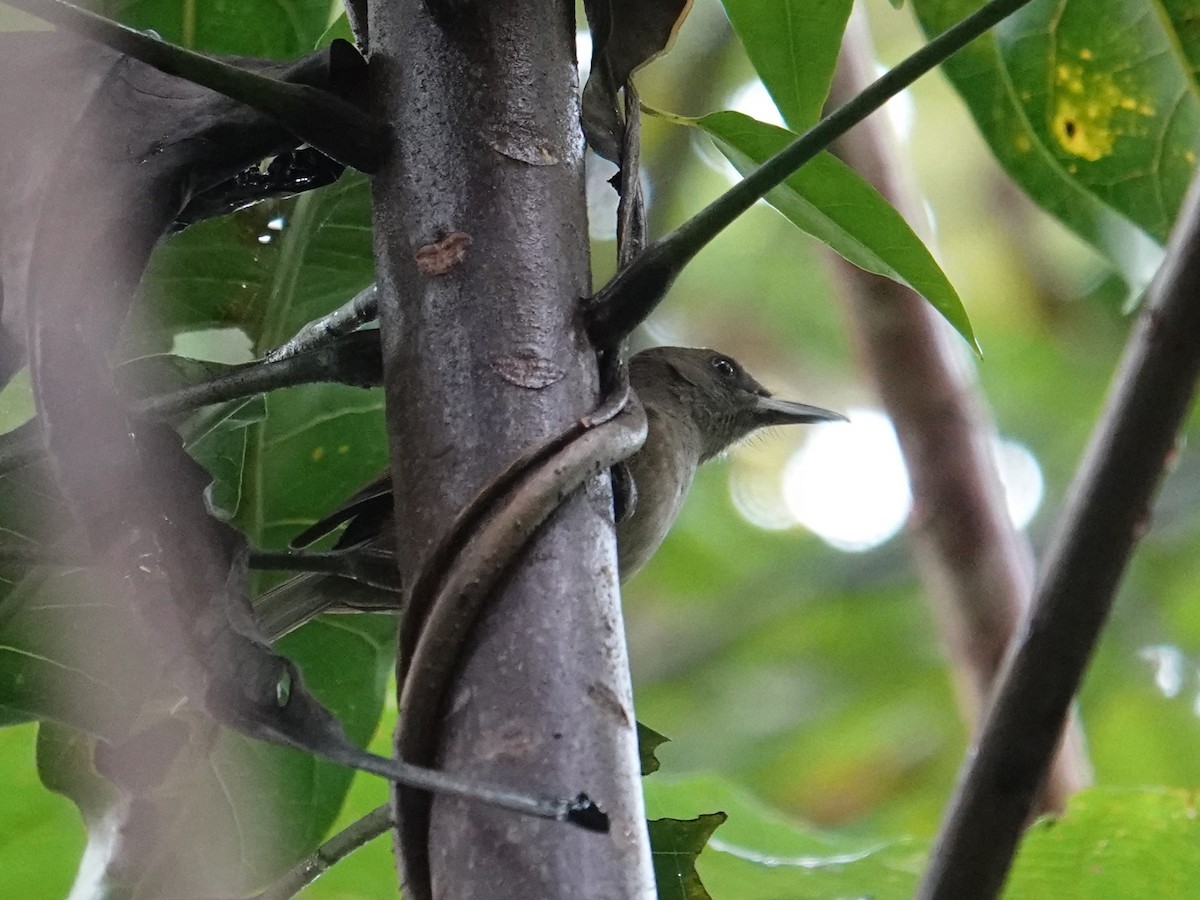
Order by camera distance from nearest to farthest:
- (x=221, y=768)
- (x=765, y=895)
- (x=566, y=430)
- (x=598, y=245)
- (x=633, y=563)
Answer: (x=566, y=430) → (x=221, y=768) → (x=633, y=563) → (x=765, y=895) → (x=598, y=245)

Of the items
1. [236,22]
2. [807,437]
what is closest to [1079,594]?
[236,22]

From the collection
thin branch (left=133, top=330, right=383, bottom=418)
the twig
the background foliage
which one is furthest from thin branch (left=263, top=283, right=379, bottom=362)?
the twig

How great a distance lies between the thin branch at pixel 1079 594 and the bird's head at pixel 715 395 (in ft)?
4.39

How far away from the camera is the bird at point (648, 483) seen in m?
1.32

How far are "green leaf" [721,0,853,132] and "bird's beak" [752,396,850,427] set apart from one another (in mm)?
1258

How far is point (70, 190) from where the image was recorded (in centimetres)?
88

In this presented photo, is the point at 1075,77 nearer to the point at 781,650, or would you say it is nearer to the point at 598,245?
the point at 598,245

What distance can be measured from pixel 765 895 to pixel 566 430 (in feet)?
3.44

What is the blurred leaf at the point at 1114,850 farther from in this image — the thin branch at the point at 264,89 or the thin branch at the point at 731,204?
the thin branch at the point at 264,89

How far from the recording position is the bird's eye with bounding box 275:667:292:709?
30.6 inches

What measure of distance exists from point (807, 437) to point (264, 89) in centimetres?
504

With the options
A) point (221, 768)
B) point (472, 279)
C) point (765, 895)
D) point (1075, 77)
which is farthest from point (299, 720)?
point (1075, 77)

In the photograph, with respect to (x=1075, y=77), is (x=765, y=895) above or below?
below

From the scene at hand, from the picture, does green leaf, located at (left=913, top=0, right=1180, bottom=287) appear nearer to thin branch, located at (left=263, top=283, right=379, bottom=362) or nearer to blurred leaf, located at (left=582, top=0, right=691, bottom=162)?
blurred leaf, located at (left=582, top=0, right=691, bottom=162)
